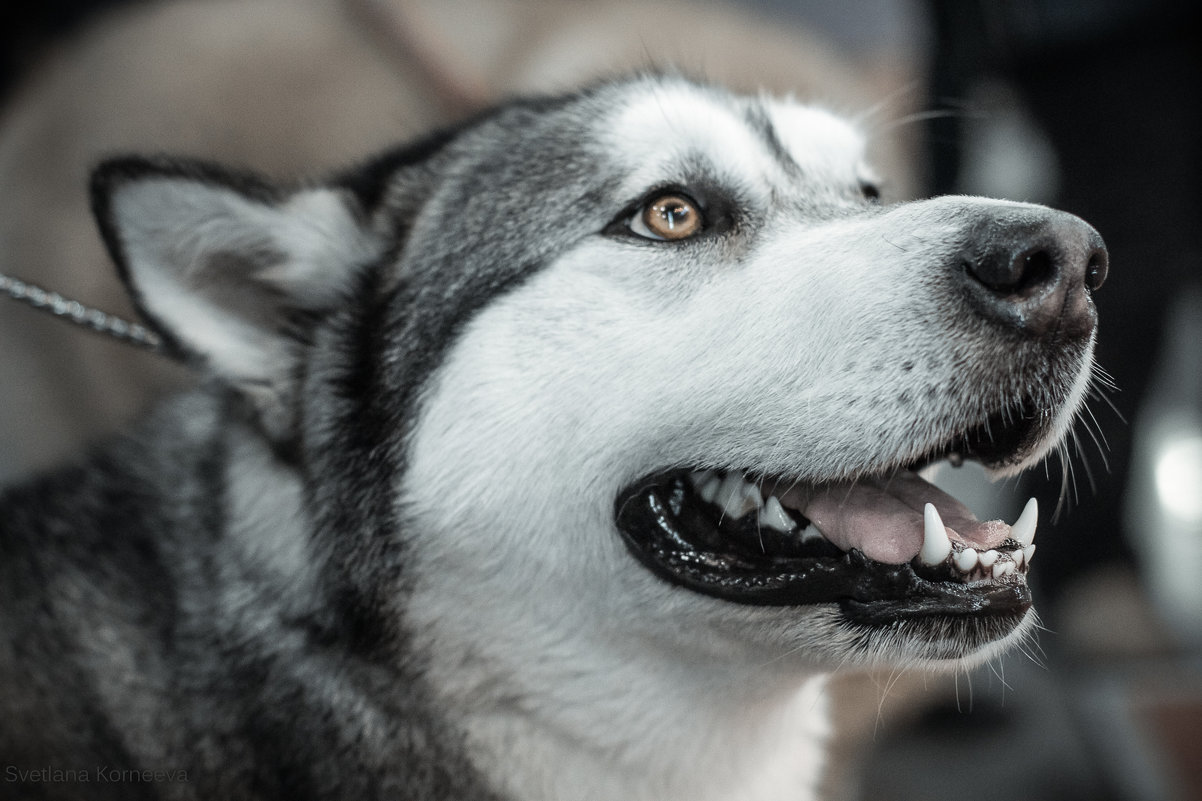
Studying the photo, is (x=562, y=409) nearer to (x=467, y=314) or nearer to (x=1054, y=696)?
(x=467, y=314)

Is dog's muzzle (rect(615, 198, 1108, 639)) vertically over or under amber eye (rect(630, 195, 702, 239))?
under

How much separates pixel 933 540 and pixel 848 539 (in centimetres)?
19

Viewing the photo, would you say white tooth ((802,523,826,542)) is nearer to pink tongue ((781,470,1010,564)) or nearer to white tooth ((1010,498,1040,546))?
pink tongue ((781,470,1010,564))

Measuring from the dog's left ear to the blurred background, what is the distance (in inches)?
64.3

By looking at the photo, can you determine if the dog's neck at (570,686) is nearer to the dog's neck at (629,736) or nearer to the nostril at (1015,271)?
the dog's neck at (629,736)

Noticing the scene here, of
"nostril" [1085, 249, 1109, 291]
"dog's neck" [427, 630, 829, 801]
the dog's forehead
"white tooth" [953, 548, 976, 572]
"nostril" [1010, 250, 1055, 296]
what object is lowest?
"dog's neck" [427, 630, 829, 801]

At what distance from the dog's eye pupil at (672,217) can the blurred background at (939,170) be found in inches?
68.8

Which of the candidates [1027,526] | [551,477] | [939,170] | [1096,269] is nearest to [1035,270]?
[1096,269]

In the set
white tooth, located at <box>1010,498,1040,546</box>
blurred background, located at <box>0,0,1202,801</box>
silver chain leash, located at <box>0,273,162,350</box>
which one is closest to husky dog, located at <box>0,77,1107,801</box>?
white tooth, located at <box>1010,498,1040,546</box>

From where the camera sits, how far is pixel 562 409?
71.7 inches

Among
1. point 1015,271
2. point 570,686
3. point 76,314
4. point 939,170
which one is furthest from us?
point 939,170

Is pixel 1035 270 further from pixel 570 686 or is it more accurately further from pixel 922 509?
pixel 570 686

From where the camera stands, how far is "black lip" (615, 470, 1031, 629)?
1.58 m

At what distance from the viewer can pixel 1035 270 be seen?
1544 millimetres
